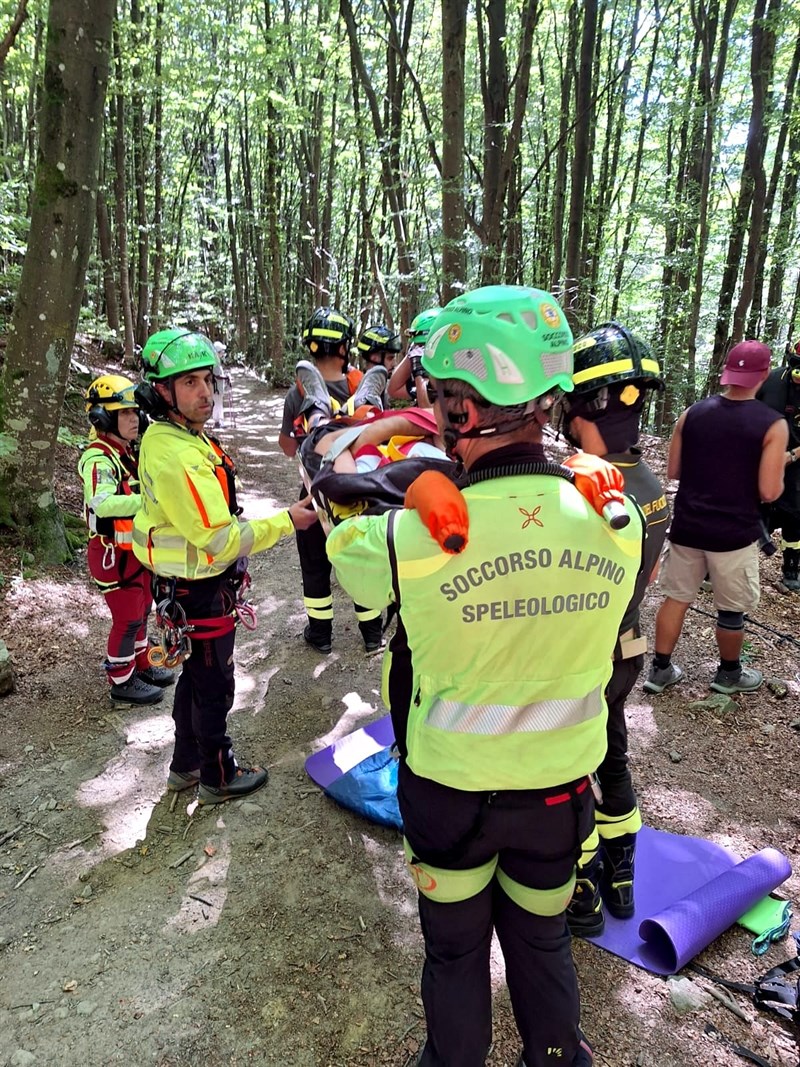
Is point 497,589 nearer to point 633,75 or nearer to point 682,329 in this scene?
point 682,329

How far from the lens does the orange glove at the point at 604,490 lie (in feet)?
5.38

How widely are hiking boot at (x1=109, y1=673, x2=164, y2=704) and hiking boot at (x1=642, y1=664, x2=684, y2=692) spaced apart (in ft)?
12.2

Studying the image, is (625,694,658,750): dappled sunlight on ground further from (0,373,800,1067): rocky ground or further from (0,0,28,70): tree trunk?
(0,0,28,70): tree trunk

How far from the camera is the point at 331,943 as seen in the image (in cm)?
276

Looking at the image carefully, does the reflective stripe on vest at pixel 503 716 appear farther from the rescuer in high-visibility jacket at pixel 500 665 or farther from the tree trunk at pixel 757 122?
the tree trunk at pixel 757 122

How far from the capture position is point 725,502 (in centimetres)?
448

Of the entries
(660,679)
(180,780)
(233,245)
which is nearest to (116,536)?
(180,780)

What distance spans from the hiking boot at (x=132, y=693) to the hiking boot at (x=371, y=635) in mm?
1702

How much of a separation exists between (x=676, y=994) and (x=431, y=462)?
7.61ft

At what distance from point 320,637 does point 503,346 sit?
4245 millimetres

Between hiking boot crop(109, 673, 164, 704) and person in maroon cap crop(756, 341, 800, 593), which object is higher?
person in maroon cap crop(756, 341, 800, 593)

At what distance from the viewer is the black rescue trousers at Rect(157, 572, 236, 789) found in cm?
334

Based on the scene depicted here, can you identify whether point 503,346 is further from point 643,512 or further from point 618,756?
point 618,756

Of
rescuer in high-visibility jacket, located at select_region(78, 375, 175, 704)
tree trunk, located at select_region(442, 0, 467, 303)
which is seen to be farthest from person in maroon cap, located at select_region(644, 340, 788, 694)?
tree trunk, located at select_region(442, 0, 467, 303)
